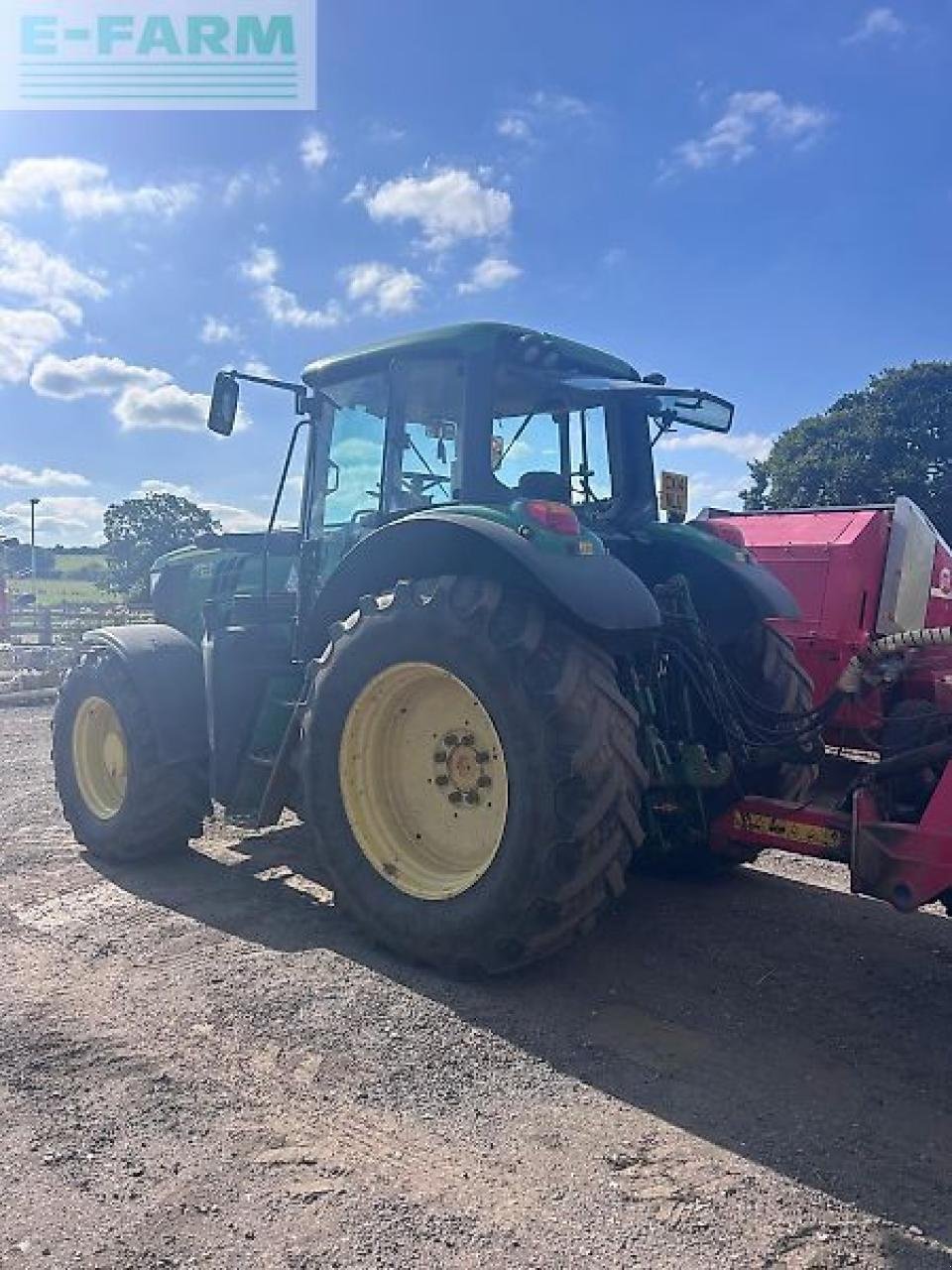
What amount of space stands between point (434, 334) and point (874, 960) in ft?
10.6

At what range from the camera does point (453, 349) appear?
452cm

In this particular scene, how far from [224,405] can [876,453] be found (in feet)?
82.7

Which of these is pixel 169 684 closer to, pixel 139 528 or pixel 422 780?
pixel 422 780

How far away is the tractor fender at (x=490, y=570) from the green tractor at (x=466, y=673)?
0.04ft

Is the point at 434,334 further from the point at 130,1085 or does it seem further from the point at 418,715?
the point at 130,1085

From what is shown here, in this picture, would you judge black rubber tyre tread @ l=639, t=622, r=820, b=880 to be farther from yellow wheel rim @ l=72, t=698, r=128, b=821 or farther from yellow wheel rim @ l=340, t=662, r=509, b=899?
yellow wheel rim @ l=72, t=698, r=128, b=821

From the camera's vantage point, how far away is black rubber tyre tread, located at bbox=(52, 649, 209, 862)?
5.34m

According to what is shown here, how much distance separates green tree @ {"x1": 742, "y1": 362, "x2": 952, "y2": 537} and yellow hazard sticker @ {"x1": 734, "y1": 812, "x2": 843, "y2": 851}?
Answer: 77.4 feet

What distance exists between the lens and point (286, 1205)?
2.53m

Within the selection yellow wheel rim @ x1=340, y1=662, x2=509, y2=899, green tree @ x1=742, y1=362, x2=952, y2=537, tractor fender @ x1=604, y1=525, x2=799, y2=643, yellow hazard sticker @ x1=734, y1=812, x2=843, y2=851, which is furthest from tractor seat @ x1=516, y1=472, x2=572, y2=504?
green tree @ x1=742, y1=362, x2=952, y2=537

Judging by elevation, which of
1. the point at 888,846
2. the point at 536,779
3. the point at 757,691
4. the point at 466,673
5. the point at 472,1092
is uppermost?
the point at 466,673

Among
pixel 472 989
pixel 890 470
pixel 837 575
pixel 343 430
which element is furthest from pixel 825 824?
pixel 890 470

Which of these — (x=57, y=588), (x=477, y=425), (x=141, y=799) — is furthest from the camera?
(x=57, y=588)

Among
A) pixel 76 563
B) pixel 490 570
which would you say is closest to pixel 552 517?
pixel 490 570
